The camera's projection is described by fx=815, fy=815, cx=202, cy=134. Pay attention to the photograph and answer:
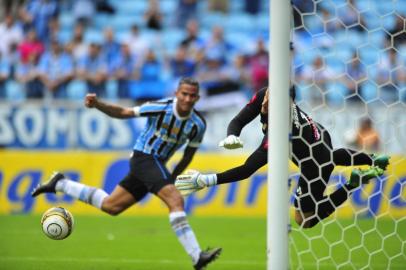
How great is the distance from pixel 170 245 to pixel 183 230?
2644 millimetres

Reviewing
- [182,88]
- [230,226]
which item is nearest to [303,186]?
[182,88]

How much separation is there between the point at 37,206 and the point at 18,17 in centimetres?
537

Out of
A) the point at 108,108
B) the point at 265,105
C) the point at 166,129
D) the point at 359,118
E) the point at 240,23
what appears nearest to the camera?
the point at 265,105

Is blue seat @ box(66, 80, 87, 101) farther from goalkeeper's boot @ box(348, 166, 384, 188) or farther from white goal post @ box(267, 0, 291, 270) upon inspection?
white goal post @ box(267, 0, 291, 270)

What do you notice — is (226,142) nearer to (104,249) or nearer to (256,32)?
(104,249)

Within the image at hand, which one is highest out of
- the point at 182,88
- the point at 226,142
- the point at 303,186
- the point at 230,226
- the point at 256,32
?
the point at 256,32

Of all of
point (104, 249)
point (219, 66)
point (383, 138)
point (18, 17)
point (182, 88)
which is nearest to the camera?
point (182, 88)

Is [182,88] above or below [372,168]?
above

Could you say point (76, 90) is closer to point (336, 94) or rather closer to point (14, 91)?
point (14, 91)

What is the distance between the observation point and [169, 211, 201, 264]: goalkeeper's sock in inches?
281

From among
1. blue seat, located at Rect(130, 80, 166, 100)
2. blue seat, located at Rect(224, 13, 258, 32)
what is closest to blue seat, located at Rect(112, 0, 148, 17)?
blue seat, located at Rect(224, 13, 258, 32)

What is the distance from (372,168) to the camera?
22.8 ft

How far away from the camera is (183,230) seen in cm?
732

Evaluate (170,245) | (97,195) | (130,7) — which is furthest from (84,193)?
(130,7)
